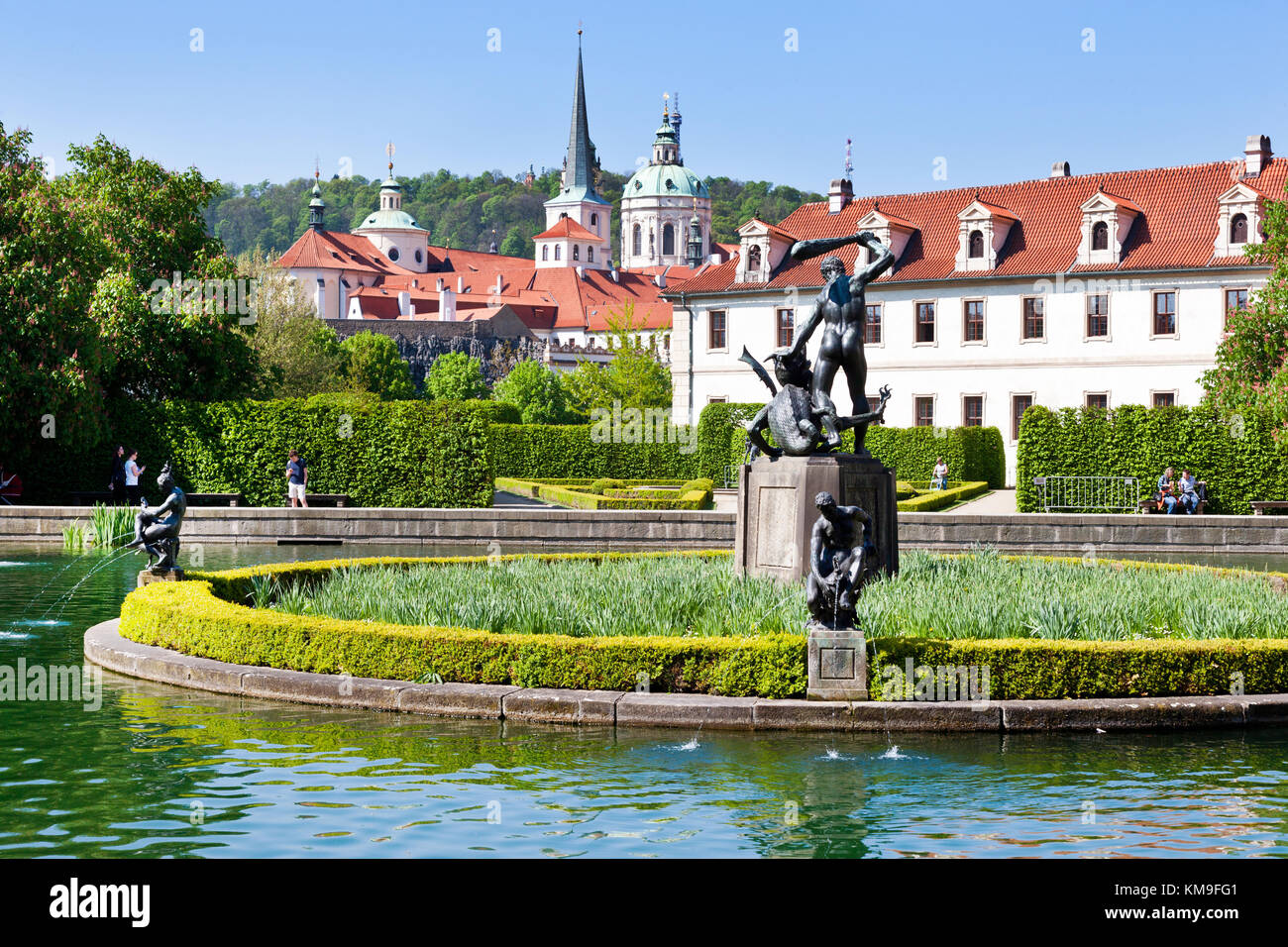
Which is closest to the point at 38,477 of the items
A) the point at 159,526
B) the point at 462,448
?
the point at 462,448

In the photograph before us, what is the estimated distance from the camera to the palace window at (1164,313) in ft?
151

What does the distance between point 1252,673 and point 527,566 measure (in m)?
8.73

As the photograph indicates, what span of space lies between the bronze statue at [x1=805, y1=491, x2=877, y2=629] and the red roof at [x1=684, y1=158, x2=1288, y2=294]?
35707mm

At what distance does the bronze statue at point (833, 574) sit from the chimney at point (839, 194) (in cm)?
4677

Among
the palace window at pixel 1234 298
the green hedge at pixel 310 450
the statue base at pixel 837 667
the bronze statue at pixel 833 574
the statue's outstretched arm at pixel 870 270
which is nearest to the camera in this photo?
the statue base at pixel 837 667

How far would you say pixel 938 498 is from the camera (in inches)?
1304

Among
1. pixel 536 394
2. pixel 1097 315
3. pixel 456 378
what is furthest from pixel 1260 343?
pixel 456 378

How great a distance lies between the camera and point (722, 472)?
153 feet

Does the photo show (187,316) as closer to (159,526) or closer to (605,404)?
(159,526)

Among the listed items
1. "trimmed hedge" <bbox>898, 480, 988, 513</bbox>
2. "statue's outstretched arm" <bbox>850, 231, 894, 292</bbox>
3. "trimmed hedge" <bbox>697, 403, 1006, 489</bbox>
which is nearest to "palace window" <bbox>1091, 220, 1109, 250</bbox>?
"trimmed hedge" <bbox>697, 403, 1006, 489</bbox>

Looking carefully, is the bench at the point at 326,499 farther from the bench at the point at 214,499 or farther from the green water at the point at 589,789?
the green water at the point at 589,789

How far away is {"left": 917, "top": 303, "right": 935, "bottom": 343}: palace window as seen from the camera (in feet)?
167

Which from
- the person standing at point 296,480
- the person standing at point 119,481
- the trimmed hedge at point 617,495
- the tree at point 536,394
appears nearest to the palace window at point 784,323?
the trimmed hedge at point 617,495

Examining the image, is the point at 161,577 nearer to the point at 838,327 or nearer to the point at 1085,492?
the point at 838,327
